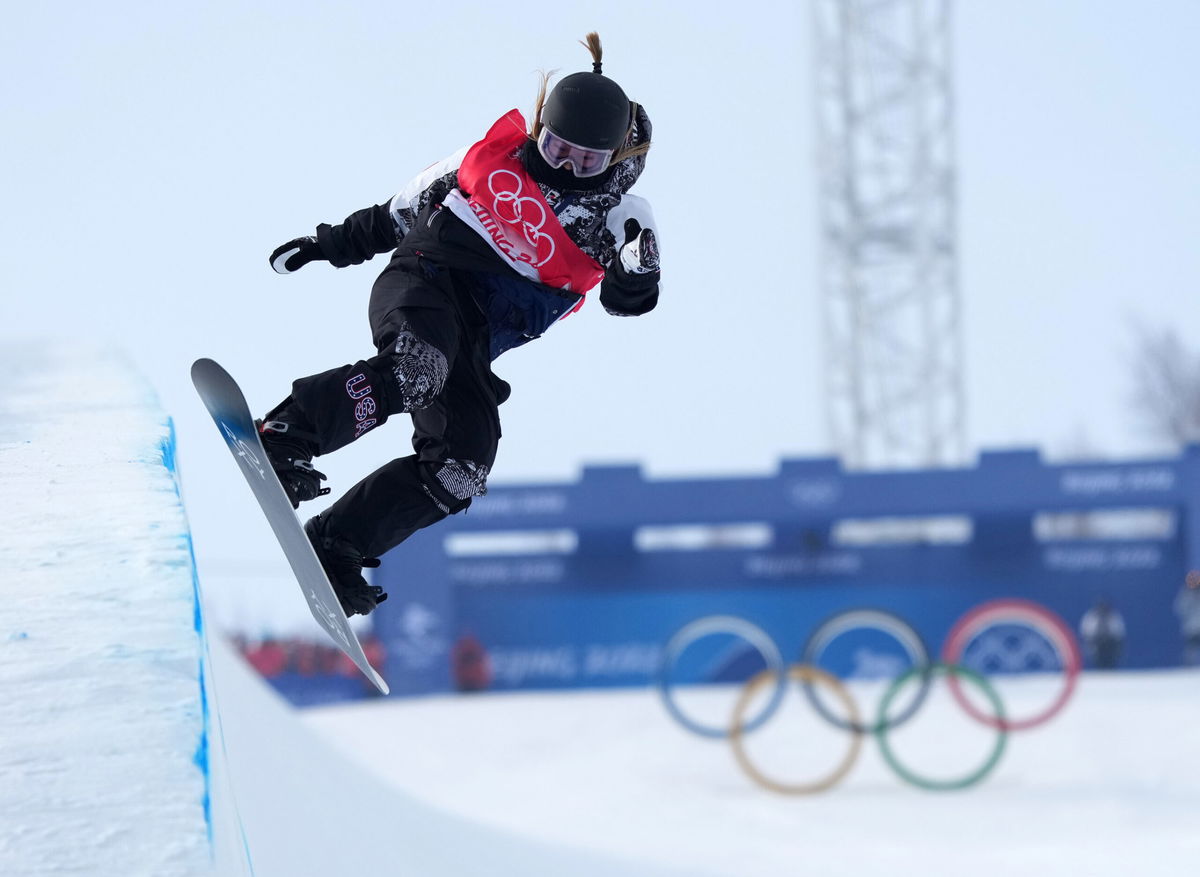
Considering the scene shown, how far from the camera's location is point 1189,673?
13305mm

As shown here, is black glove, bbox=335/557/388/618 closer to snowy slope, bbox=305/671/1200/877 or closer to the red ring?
snowy slope, bbox=305/671/1200/877

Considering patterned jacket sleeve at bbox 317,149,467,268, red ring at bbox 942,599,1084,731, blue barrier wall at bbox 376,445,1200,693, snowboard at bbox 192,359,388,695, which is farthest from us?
blue barrier wall at bbox 376,445,1200,693

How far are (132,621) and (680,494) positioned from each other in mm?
13061

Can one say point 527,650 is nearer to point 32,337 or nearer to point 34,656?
point 32,337

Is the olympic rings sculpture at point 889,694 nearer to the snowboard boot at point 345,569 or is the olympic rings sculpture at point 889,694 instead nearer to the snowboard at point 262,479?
the snowboard boot at point 345,569

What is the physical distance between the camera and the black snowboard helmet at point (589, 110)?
322 centimetres

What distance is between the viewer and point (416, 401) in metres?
3.33

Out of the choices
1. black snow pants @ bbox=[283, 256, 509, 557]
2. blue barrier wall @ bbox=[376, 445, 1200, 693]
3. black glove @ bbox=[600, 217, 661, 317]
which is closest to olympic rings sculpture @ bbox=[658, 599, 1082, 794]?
blue barrier wall @ bbox=[376, 445, 1200, 693]

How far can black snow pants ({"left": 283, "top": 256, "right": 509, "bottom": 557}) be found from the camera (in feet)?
10.7

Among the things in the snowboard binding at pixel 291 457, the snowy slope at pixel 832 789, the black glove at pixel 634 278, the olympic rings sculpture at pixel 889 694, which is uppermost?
the black glove at pixel 634 278

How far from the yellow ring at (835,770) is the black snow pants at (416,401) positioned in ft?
20.7

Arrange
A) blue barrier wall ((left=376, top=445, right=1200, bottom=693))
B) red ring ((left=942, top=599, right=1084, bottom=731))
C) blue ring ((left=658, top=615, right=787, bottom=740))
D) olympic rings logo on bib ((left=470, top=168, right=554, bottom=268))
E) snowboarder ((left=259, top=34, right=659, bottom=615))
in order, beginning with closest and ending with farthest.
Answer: snowboarder ((left=259, top=34, right=659, bottom=615))
olympic rings logo on bib ((left=470, top=168, right=554, bottom=268))
red ring ((left=942, top=599, right=1084, bottom=731))
blue ring ((left=658, top=615, right=787, bottom=740))
blue barrier wall ((left=376, top=445, right=1200, bottom=693))

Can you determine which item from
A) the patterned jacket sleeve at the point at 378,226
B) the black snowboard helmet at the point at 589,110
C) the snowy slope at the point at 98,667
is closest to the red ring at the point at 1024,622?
the patterned jacket sleeve at the point at 378,226

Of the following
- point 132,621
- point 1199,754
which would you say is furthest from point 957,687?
point 132,621
